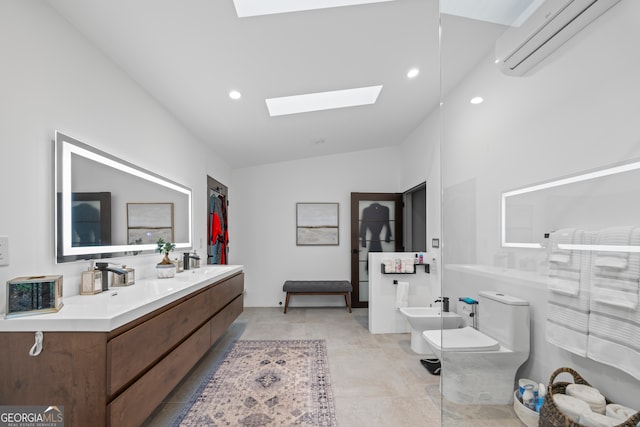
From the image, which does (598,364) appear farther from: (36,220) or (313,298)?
(313,298)

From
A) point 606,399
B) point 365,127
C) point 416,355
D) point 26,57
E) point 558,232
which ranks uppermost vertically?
point 365,127

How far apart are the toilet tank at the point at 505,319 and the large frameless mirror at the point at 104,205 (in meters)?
2.27

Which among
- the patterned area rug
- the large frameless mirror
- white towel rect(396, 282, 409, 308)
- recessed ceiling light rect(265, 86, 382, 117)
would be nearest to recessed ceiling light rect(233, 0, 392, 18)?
the large frameless mirror

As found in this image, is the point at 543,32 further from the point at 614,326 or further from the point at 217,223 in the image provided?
the point at 217,223

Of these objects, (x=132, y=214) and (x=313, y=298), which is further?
(x=313, y=298)

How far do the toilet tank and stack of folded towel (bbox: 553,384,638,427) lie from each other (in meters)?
0.23

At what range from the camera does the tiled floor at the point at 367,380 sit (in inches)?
64.5

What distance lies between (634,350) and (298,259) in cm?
419

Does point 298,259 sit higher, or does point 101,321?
point 101,321

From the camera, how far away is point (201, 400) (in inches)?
82.5

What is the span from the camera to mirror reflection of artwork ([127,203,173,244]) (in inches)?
86.4

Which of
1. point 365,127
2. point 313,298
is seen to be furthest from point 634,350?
point 313,298

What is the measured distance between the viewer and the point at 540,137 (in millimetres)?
1191

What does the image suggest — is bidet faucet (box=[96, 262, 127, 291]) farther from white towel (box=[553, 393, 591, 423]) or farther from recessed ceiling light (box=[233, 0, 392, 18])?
white towel (box=[553, 393, 591, 423])
